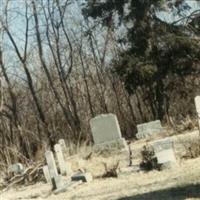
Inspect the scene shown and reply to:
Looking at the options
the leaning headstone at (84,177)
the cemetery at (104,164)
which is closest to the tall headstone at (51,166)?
the cemetery at (104,164)

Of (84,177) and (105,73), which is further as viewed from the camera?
(105,73)

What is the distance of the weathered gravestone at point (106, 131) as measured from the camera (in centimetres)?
2184

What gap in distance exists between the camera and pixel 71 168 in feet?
60.6

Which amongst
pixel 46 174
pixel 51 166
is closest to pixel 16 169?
pixel 46 174

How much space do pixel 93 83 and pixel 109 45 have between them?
3.08 meters

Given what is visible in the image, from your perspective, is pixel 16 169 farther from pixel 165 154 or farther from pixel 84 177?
pixel 165 154

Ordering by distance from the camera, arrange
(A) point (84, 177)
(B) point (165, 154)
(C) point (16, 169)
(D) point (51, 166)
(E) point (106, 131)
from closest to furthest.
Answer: (B) point (165, 154)
(A) point (84, 177)
(D) point (51, 166)
(C) point (16, 169)
(E) point (106, 131)

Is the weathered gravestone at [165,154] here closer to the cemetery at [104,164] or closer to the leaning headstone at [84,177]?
the cemetery at [104,164]

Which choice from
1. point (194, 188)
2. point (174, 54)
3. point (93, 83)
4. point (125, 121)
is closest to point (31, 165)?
point (194, 188)

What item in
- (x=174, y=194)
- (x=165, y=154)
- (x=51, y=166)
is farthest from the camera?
(x=51, y=166)

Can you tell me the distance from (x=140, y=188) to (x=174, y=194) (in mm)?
1927

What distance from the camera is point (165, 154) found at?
48.0ft

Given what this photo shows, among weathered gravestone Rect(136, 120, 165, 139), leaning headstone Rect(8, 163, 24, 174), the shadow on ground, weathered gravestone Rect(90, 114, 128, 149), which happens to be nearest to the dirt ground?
the shadow on ground

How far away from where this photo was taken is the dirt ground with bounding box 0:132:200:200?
10438 millimetres
